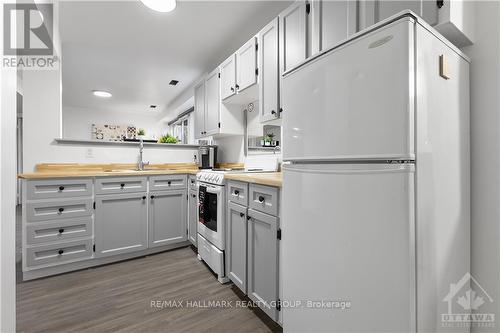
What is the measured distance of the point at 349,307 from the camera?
94 cm

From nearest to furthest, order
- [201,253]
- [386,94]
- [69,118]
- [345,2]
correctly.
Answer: [386,94], [345,2], [201,253], [69,118]

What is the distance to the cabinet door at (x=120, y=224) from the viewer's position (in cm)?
236

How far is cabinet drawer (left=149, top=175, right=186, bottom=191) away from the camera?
2645 millimetres

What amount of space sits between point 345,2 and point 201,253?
236 centimetres

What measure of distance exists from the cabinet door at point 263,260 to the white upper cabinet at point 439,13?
46.9 inches

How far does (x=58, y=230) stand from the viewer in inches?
86.6

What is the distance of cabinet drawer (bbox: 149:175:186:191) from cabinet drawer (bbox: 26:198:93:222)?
1.97 feet

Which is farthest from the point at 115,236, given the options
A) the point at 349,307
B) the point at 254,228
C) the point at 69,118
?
the point at 69,118

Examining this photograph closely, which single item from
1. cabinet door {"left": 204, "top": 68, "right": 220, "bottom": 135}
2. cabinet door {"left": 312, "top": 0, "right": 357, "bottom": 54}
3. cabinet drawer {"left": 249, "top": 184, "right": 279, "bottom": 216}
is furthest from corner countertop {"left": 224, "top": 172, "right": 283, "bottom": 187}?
cabinet door {"left": 204, "top": 68, "right": 220, "bottom": 135}

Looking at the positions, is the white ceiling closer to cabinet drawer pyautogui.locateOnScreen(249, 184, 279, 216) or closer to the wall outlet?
the wall outlet

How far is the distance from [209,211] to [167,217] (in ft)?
2.52

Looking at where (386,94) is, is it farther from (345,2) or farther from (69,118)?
(69,118)

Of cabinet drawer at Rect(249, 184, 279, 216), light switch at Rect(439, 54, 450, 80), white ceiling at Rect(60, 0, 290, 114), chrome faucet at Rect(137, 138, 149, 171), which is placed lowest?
cabinet drawer at Rect(249, 184, 279, 216)

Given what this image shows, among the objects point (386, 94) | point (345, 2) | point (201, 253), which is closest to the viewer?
point (386, 94)
